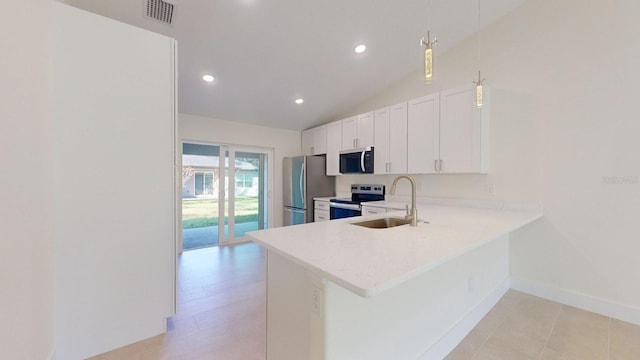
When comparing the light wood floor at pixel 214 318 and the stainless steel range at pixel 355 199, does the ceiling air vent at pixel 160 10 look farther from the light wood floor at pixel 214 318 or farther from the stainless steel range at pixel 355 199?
the stainless steel range at pixel 355 199

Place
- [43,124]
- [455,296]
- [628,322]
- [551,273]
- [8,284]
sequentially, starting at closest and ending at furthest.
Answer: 1. [8,284]
2. [43,124]
3. [455,296]
4. [628,322]
5. [551,273]

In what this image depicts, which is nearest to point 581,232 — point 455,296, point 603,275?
point 603,275

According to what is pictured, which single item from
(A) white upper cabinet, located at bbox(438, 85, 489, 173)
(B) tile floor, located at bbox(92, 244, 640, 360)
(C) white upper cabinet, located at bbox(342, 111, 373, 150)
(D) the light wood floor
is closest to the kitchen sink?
(B) tile floor, located at bbox(92, 244, 640, 360)

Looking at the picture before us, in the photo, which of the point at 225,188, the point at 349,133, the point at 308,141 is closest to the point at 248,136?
the point at 225,188

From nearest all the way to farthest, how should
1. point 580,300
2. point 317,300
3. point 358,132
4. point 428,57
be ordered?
point 317,300 → point 428,57 → point 580,300 → point 358,132

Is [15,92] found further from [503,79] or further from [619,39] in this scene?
[619,39]

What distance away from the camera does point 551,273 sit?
2.63 meters

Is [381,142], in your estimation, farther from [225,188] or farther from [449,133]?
[225,188]

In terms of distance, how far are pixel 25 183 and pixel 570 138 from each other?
13.8 ft

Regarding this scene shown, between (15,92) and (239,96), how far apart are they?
9.25 feet

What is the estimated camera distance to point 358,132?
419cm

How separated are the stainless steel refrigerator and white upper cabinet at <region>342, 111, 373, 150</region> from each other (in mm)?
746

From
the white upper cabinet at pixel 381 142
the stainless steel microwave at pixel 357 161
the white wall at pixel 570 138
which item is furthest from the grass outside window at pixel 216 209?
the white wall at pixel 570 138

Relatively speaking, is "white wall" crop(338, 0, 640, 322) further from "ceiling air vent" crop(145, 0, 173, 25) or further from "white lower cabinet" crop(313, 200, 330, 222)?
"ceiling air vent" crop(145, 0, 173, 25)
